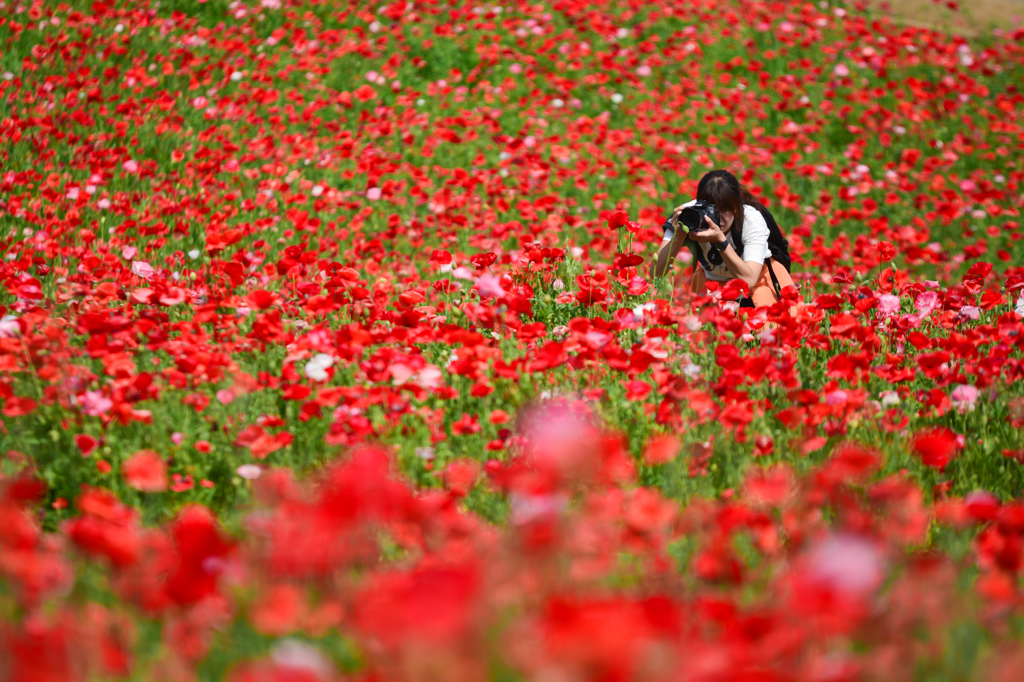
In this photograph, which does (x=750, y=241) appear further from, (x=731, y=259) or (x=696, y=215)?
(x=696, y=215)

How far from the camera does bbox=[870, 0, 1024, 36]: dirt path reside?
872cm

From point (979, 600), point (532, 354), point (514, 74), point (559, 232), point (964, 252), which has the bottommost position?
point (964, 252)

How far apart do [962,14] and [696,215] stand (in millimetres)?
8029

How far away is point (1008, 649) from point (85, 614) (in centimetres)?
140

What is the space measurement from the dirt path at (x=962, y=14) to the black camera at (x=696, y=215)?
701cm

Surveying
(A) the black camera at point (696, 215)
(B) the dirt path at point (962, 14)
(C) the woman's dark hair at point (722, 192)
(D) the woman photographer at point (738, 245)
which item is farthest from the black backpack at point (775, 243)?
(B) the dirt path at point (962, 14)

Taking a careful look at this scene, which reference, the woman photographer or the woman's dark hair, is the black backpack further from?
the woman's dark hair

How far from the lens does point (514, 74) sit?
281 inches

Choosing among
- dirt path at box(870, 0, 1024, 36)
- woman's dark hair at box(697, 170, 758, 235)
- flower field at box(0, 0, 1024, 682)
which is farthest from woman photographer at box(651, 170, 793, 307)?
dirt path at box(870, 0, 1024, 36)

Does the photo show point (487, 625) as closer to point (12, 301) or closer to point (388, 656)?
point (388, 656)

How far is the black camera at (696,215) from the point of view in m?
3.55

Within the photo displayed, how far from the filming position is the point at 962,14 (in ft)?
Answer: 29.7

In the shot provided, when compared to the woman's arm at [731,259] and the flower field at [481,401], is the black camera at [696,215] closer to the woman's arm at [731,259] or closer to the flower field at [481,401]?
the woman's arm at [731,259]

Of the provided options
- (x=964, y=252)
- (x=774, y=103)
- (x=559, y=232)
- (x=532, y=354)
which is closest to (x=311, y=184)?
(x=559, y=232)
